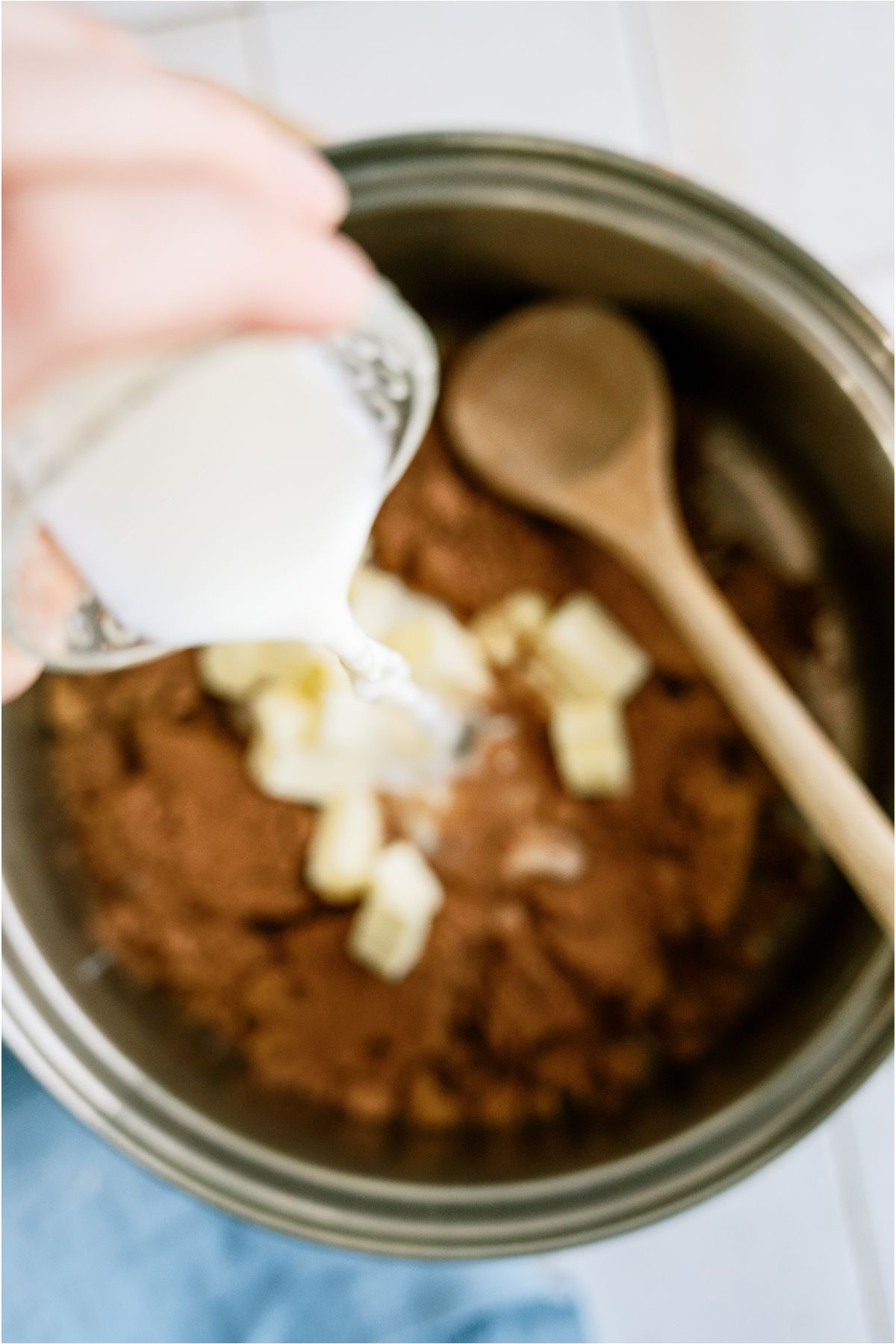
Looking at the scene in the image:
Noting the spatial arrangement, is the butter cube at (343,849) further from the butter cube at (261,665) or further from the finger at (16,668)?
the finger at (16,668)

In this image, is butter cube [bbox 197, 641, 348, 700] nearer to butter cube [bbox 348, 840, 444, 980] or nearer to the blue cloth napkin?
butter cube [bbox 348, 840, 444, 980]

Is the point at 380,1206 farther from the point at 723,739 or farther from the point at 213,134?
the point at 213,134

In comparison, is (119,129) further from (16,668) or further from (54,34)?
(16,668)

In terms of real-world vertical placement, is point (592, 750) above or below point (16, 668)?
below

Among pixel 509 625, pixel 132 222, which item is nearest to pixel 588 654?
pixel 509 625

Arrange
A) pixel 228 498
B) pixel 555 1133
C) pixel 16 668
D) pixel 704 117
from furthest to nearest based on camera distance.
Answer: pixel 704 117
pixel 555 1133
pixel 16 668
pixel 228 498

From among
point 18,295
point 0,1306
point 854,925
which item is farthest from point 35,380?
point 0,1306
